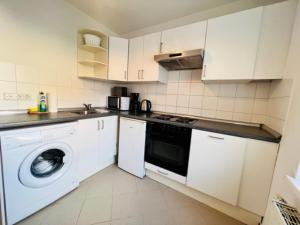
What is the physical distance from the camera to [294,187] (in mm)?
717

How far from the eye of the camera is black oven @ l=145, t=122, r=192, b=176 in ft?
4.91

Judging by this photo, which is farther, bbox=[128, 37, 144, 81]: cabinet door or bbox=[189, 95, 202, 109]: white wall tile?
bbox=[128, 37, 144, 81]: cabinet door

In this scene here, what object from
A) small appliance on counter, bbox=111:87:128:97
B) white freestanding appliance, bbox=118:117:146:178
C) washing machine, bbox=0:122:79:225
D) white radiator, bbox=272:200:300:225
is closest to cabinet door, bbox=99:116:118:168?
white freestanding appliance, bbox=118:117:146:178

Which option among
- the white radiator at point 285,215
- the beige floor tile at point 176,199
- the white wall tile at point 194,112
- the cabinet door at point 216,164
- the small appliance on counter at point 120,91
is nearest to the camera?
the white radiator at point 285,215

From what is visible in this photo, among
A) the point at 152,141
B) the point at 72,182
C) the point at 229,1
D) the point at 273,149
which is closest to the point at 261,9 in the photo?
the point at 229,1

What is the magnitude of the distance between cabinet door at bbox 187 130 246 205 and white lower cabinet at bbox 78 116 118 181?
1.21 meters

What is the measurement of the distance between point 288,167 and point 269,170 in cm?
26

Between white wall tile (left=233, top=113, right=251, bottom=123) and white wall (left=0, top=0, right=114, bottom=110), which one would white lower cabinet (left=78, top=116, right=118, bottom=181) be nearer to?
white wall (left=0, top=0, right=114, bottom=110)

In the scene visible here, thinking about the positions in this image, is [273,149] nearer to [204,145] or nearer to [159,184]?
[204,145]

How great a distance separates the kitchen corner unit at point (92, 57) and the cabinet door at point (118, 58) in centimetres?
8

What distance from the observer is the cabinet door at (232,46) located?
1272mm

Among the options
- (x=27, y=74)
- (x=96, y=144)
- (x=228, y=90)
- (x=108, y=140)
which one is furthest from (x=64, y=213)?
(x=228, y=90)

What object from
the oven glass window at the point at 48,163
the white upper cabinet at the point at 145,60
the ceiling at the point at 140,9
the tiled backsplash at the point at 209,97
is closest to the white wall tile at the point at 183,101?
the tiled backsplash at the point at 209,97

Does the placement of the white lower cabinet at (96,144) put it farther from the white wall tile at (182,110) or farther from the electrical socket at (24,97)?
the white wall tile at (182,110)
